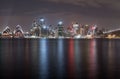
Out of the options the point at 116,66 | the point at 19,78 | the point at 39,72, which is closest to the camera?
the point at 19,78

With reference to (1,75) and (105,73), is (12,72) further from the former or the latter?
(105,73)

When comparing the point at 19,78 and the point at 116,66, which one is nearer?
the point at 19,78

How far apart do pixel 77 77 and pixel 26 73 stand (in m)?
6.57

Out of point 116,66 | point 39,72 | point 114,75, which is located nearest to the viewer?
point 114,75

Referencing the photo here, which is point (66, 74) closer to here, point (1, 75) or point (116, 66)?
point (1, 75)

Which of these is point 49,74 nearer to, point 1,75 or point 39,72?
point 39,72

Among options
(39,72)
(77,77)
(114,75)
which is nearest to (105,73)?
(114,75)

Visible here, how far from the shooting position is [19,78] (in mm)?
35344

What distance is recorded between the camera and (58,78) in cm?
3575

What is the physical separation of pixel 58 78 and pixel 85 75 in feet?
12.7

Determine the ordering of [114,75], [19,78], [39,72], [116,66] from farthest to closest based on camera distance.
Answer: [116,66] < [39,72] < [114,75] < [19,78]

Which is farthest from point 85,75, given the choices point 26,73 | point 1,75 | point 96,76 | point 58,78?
point 1,75

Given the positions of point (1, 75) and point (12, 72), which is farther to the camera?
point (12, 72)

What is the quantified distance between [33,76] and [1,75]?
12.1 feet
